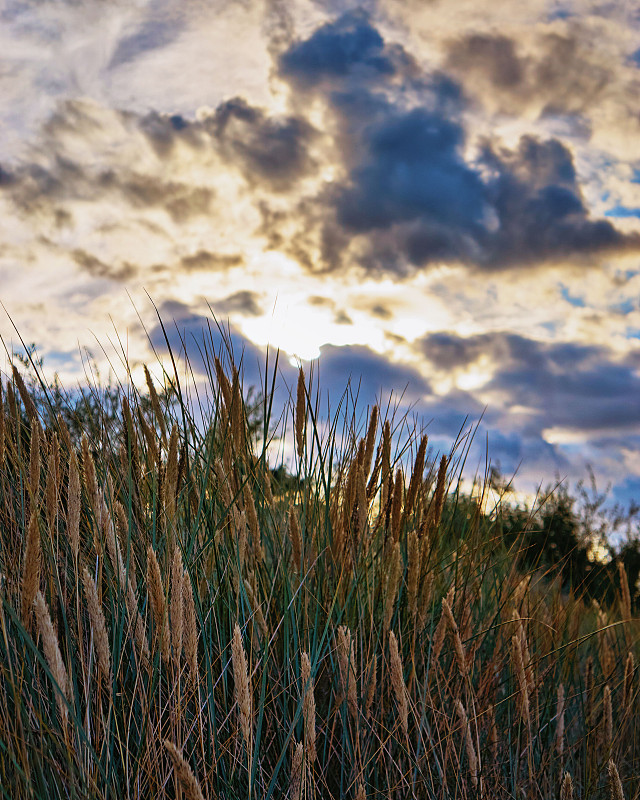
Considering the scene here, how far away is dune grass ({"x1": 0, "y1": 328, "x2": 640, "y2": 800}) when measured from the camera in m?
1.39

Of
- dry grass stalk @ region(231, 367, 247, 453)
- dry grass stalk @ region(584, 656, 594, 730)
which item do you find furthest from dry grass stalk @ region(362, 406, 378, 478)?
dry grass stalk @ region(584, 656, 594, 730)

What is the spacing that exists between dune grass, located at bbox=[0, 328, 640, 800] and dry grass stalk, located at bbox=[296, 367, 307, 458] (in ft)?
0.03

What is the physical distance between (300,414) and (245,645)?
79 centimetres

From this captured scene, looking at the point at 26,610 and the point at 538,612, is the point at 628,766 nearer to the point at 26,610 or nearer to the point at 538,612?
the point at 538,612

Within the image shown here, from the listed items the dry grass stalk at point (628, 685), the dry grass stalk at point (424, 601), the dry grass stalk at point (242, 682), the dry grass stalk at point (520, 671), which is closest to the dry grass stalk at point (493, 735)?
the dry grass stalk at point (520, 671)

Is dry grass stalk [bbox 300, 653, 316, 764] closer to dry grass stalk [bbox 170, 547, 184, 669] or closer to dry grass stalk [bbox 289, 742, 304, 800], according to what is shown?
dry grass stalk [bbox 289, 742, 304, 800]

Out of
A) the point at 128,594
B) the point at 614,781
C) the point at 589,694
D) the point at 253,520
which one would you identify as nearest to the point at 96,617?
the point at 128,594

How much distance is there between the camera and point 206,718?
1.70m

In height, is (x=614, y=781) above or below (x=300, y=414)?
below

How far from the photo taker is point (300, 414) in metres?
2.25

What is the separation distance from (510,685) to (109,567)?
1.61 meters

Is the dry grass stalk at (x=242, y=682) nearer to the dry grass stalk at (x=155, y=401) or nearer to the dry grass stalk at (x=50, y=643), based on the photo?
the dry grass stalk at (x=50, y=643)

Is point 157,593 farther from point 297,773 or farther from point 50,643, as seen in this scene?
point 297,773

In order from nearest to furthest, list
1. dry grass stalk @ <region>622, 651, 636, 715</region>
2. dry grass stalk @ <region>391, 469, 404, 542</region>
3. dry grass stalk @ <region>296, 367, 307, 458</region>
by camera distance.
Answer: dry grass stalk @ <region>391, 469, 404, 542</region> < dry grass stalk @ <region>296, 367, 307, 458</region> < dry grass stalk @ <region>622, 651, 636, 715</region>
